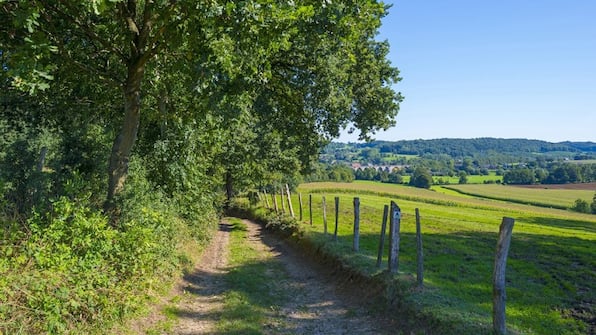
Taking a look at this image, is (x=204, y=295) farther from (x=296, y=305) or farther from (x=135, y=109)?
(x=135, y=109)

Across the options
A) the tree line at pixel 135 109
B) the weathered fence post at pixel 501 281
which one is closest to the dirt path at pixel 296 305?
the tree line at pixel 135 109

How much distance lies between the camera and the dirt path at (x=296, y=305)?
9.62m

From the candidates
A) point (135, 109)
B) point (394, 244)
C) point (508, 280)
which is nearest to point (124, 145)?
point (135, 109)

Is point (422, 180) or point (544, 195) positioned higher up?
point (422, 180)

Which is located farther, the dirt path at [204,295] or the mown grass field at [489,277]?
the dirt path at [204,295]

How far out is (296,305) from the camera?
11.7 m

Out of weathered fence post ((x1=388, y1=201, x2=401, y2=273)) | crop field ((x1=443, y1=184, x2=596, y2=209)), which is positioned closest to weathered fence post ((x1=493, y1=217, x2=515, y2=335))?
weathered fence post ((x1=388, y1=201, x2=401, y2=273))

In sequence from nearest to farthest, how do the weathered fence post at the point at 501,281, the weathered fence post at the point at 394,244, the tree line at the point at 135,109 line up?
the tree line at the point at 135,109 < the weathered fence post at the point at 501,281 < the weathered fence post at the point at 394,244

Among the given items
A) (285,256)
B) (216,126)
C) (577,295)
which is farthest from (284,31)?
(285,256)

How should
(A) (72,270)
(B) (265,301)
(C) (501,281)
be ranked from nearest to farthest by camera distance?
(A) (72,270) < (C) (501,281) < (B) (265,301)

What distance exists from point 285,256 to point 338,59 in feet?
34.5

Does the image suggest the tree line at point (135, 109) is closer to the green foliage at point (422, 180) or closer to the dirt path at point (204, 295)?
the dirt path at point (204, 295)

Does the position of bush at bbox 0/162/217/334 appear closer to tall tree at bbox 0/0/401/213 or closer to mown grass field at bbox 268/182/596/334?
tall tree at bbox 0/0/401/213

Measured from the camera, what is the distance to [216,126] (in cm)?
1109
